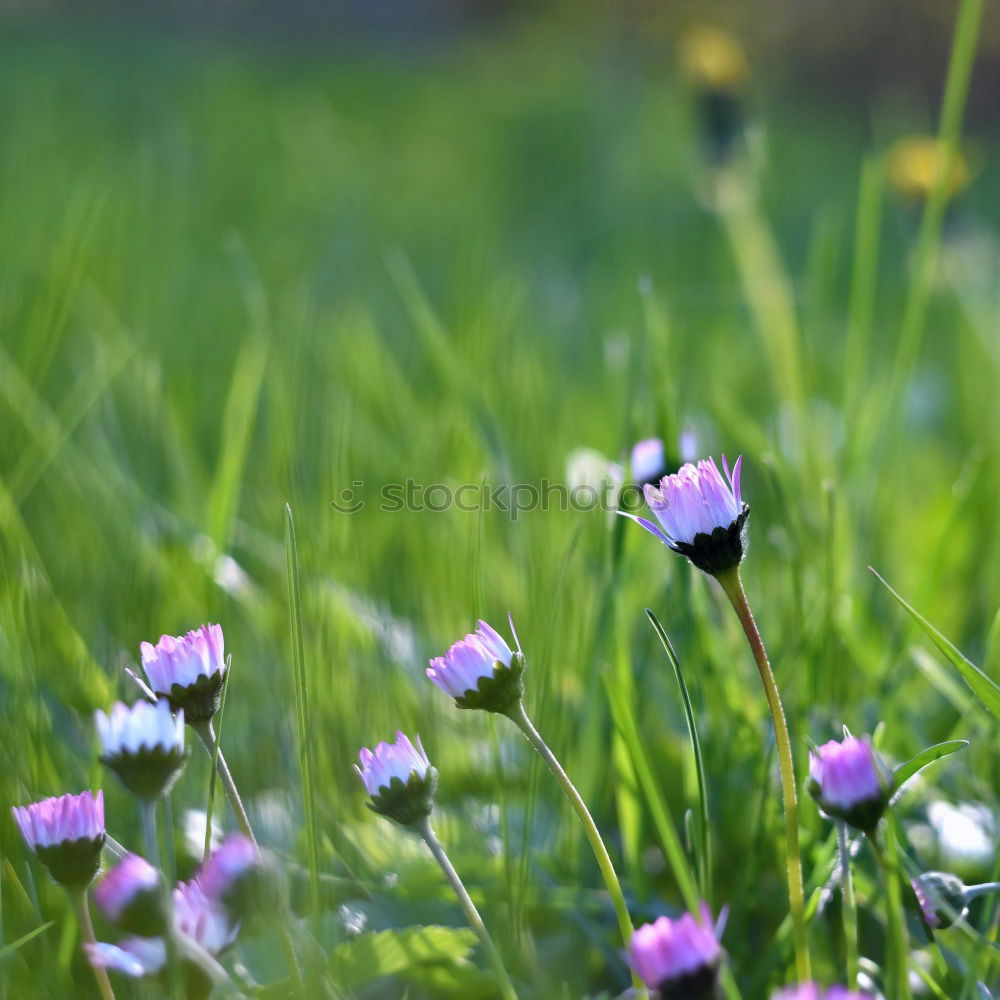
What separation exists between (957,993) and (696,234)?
141cm

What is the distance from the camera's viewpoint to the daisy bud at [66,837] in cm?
29

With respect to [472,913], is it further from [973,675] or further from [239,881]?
[973,675]

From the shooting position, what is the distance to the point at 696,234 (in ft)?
5.40

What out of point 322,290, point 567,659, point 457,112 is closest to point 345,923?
point 567,659

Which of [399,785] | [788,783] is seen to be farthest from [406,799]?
[788,783]

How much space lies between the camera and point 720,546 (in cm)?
32

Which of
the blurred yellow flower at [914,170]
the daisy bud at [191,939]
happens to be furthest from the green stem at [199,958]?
the blurred yellow flower at [914,170]

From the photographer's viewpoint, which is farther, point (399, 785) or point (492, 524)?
point (492, 524)

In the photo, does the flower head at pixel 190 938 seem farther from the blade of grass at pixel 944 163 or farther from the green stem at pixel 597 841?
the blade of grass at pixel 944 163

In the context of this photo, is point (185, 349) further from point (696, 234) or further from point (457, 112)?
point (457, 112)

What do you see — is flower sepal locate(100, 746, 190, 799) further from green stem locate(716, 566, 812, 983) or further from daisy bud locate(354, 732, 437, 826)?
green stem locate(716, 566, 812, 983)

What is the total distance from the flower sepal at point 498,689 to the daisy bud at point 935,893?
128 mm

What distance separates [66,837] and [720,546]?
0.64ft

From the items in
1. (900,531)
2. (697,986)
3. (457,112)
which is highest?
(457,112)
